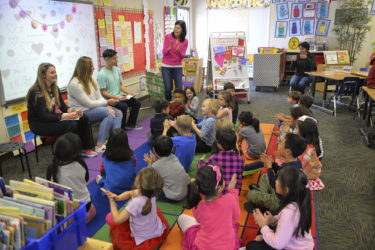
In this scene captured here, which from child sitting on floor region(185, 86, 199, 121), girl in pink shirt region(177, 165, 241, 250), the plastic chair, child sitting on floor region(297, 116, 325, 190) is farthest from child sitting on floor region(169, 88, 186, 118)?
the plastic chair

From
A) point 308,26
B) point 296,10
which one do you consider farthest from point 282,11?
point 308,26

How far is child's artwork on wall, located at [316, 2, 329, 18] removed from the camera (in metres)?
8.08

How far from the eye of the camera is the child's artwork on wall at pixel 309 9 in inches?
323

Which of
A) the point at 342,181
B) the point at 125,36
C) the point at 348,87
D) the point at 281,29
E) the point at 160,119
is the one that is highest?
the point at 281,29

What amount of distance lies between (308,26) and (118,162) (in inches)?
299

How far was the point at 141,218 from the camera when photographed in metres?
1.95

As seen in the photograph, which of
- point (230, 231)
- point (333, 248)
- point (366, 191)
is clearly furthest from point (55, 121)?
point (366, 191)

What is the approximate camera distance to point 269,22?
345 inches

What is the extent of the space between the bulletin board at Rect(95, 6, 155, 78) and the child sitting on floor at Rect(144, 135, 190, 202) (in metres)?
3.26

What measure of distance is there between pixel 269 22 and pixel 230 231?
8082 mm

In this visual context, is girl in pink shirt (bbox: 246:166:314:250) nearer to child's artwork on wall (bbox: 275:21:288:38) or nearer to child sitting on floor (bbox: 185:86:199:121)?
child sitting on floor (bbox: 185:86:199:121)

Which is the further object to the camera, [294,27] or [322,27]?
[294,27]

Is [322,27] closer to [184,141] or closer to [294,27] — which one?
[294,27]

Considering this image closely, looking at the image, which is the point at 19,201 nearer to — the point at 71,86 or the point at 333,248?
the point at 333,248
